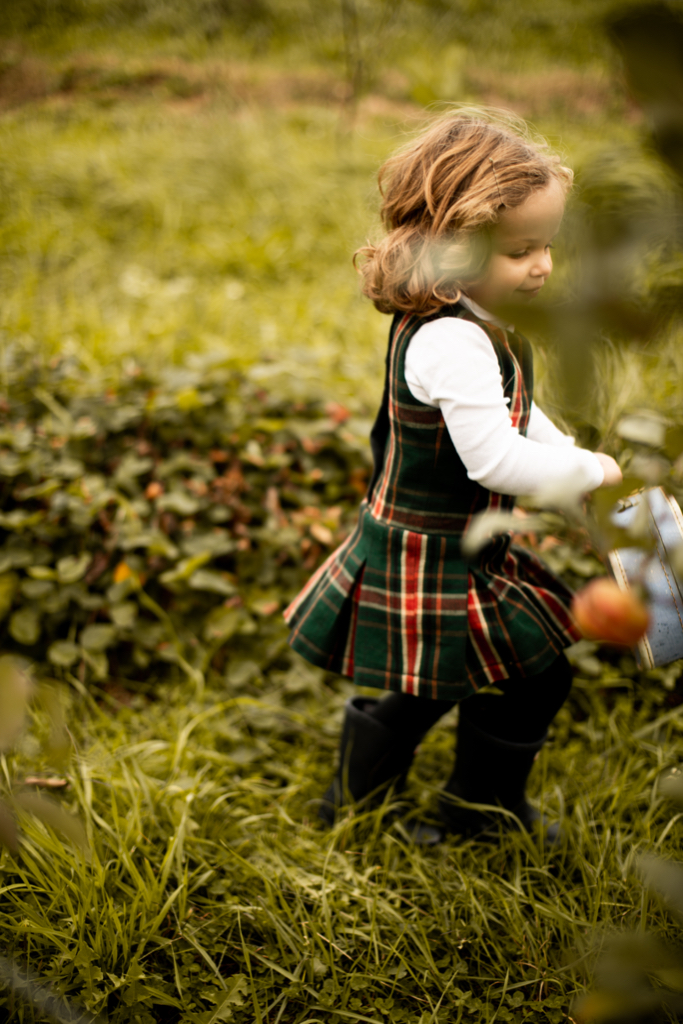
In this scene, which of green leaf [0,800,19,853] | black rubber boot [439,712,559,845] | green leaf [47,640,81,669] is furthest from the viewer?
green leaf [47,640,81,669]

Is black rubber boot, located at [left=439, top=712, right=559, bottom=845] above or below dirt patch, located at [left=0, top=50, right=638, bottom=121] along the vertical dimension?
below

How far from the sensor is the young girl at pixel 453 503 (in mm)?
1065

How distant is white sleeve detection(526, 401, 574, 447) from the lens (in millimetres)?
1276

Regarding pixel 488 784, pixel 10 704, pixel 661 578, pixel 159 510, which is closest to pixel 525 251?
pixel 661 578

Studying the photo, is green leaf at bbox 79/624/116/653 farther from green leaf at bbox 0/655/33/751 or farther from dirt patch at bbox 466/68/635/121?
dirt patch at bbox 466/68/635/121

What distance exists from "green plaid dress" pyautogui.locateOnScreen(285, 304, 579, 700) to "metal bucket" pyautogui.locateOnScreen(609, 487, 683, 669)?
0.29m

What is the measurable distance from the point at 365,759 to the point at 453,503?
0.63 m

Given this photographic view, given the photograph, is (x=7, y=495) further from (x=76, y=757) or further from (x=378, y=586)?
(x=378, y=586)

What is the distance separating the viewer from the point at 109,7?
6.80m

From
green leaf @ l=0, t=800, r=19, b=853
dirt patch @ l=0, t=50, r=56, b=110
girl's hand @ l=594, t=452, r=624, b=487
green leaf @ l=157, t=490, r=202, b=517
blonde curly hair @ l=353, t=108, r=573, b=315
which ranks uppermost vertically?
dirt patch @ l=0, t=50, r=56, b=110

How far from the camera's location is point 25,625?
187cm

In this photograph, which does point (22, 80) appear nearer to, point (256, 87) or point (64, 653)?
point (256, 87)

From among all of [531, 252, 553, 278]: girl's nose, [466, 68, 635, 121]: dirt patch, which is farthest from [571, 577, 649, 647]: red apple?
[466, 68, 635, 121]: dirt patch

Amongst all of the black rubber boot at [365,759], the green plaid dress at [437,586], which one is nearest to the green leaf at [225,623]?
the black rubber boot at [365,759]
